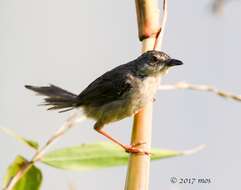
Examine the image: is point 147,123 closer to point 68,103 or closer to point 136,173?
point 136,173

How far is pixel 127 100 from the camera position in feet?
6.37

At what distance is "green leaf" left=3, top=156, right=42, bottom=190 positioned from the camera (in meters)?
0.80

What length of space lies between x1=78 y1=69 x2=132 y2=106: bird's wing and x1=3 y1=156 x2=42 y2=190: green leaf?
118 centimetres

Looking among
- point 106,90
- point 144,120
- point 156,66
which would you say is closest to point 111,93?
point 106,90

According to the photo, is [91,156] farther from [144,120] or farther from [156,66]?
[156,66]

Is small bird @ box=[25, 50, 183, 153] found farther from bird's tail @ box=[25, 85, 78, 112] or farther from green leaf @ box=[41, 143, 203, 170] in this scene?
green leaf @ box=[41, 143, 203, 170]

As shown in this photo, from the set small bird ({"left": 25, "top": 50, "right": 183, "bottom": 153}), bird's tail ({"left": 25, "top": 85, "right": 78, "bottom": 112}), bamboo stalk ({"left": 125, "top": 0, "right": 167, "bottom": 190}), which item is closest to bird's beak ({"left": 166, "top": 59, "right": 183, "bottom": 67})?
small bird ({"left": 25, "top": 50, "right": 183, "bottom": 153})

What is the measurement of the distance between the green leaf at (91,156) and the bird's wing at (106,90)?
1041mm

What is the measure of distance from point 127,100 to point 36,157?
3.93 feet

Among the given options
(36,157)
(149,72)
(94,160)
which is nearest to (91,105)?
(149,72)

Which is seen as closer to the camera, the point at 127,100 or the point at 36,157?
the point at 36,157

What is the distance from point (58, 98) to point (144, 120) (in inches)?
38.6

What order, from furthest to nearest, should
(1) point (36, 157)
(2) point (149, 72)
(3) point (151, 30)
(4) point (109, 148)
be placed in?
(2) point (149, 72)
(3) point (151, 30)
(4) point (109, 148)
(1) point (36, 157)

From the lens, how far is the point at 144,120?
1027 mm
